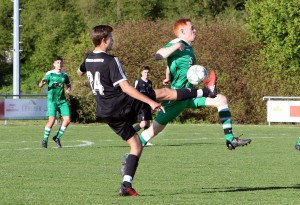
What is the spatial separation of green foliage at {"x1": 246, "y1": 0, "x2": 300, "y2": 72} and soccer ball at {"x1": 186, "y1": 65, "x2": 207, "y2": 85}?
110 ft

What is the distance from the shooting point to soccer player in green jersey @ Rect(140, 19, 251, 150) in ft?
41.5

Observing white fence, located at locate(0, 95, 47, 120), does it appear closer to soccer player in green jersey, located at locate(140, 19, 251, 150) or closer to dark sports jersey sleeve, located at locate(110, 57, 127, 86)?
soccer player in green jersey, located at locate(140, 19, 251, 150)

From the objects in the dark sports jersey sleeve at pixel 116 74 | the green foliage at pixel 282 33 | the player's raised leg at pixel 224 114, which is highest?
the green foliage at pixel 282 33

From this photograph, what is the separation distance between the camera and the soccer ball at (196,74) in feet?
41.2

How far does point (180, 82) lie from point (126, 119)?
9.23 feet

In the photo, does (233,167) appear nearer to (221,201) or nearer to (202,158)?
(202,158)

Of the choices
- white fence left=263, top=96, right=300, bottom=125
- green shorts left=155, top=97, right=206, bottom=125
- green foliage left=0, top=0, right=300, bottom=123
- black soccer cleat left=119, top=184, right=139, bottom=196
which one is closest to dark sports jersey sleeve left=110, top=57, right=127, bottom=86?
black soccer cleat left=119, top=184, right=139, bottom=196

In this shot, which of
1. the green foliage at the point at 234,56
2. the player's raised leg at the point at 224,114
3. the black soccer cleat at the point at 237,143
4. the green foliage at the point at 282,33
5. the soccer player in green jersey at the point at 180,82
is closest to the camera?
the black soccer cleat at the point at 237,143

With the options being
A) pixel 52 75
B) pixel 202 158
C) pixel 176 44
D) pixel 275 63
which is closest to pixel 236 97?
pixel 275 63

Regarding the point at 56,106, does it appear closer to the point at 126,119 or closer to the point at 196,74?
the point at 196,74

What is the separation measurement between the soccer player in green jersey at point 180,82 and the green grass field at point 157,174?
742 mm

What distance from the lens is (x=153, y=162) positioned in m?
16.3

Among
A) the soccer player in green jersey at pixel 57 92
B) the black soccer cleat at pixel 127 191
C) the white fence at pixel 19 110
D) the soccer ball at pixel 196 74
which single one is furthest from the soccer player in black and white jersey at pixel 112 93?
the white fence at pixel 19 110

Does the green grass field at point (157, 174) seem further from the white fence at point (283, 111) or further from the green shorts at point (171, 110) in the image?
the white fence at point (283, 111)
